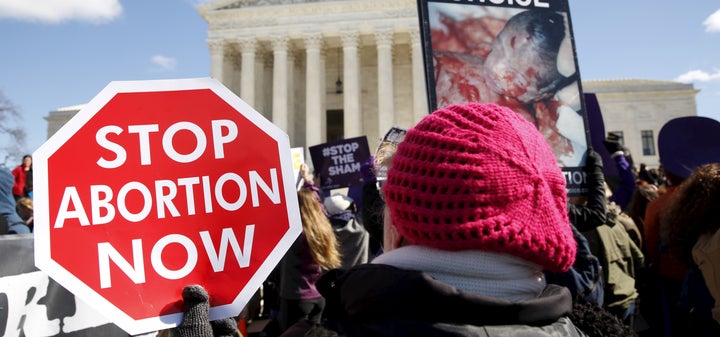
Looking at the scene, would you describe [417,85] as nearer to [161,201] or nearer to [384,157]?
[384,157]

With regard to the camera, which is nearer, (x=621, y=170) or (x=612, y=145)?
(x=612, y=145)

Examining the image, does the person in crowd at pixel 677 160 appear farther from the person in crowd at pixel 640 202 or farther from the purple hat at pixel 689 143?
the person in crowd at pixel 640 202

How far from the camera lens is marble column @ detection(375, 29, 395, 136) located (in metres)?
31.5

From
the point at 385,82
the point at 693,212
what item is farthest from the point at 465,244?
the point at 385,82

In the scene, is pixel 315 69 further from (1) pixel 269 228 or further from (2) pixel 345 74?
(1) pixel 269 228

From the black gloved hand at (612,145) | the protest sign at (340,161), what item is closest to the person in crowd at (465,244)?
the black gloved hand at (612,145)

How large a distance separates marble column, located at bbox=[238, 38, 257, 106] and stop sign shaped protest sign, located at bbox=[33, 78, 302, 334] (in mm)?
31725

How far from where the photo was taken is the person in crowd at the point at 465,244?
1082mm

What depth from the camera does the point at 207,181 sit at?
1678mm

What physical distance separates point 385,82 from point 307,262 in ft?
92.6

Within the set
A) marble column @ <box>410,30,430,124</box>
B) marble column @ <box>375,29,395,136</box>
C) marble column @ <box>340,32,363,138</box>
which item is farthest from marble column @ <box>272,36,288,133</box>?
marble column @ <box>410,30,430,124</box>

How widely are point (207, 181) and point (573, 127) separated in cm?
247

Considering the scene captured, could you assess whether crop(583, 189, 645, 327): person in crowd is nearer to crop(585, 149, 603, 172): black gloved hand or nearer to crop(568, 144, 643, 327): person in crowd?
crop(568, 144, 643, 327): person in crowd

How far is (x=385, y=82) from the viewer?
104 feet
